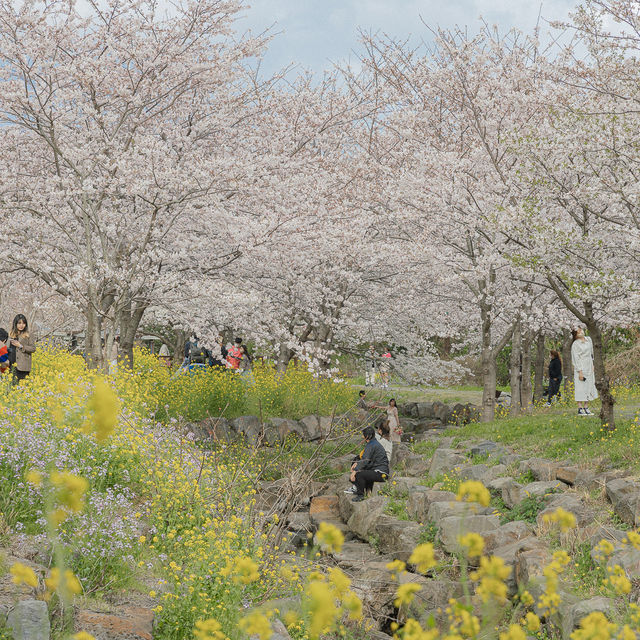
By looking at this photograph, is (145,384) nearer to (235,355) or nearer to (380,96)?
(235,355)

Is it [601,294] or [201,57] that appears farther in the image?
[201,57]

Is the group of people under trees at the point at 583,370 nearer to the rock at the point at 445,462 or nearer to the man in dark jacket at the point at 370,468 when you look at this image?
the rock at the point at 445,462

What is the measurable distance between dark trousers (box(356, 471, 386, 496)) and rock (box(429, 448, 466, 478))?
965 mm

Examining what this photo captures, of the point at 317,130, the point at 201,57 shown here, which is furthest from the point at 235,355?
the point at 201,57

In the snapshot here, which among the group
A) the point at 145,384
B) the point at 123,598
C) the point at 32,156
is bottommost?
the point at 123,598

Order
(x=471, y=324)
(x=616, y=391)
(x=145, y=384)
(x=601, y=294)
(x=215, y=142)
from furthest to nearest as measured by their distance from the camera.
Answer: (x=471, y=324)
(x=616, y=391)
(x=215, y=142)
(x=145, y=384)
(x=601, y=294)

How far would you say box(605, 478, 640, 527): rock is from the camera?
6.64 m

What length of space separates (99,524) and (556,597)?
3710mm

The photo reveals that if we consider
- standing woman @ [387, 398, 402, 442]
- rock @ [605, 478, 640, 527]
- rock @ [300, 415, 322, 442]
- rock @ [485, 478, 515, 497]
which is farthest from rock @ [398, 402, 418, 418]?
rock @ [605, 478, 640, 527]

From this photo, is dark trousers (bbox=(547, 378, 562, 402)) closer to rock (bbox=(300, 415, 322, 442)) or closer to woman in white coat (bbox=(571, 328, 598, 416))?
woman in white coat (bbox=(571, 328, 598, 416))

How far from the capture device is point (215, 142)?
45.0ft

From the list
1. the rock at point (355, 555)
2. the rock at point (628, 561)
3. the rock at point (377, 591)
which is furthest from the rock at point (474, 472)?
the rock at point (628, 561)

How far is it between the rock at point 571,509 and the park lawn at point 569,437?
989 millimetres

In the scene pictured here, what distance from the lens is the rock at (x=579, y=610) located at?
15.7ft
